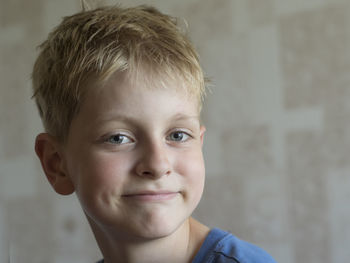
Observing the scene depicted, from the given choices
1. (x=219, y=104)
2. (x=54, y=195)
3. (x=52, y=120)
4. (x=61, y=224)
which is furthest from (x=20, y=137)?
(x=52, y=120)

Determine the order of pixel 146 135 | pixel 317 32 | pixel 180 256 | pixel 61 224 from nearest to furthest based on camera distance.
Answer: pixel 146 135
pixel 180 256
pixel 317 32
pixel 61 224

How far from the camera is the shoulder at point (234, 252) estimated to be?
0.76 m

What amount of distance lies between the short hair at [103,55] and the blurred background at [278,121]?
527 mm

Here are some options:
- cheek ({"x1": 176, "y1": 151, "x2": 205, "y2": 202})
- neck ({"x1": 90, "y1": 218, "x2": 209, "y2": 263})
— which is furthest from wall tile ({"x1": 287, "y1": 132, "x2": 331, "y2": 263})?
cheek ({"x1": 176, "y1": 151, "x2": 205, "y2": 202})

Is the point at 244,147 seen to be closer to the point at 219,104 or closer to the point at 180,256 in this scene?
the point at 219,104

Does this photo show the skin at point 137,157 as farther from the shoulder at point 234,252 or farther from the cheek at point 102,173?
the shoulder at point 234,252

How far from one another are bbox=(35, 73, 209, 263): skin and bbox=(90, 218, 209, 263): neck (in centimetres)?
2

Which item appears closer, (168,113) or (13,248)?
(168,113)

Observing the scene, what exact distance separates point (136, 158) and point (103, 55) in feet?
0.58

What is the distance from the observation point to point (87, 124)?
72 cm

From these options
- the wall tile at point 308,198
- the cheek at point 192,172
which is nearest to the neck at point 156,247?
the cheek at point 192,172

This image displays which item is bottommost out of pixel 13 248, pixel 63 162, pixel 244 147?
pixel 13 248

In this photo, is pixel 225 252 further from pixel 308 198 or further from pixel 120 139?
pixel 308 198

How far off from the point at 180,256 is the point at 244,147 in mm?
581
